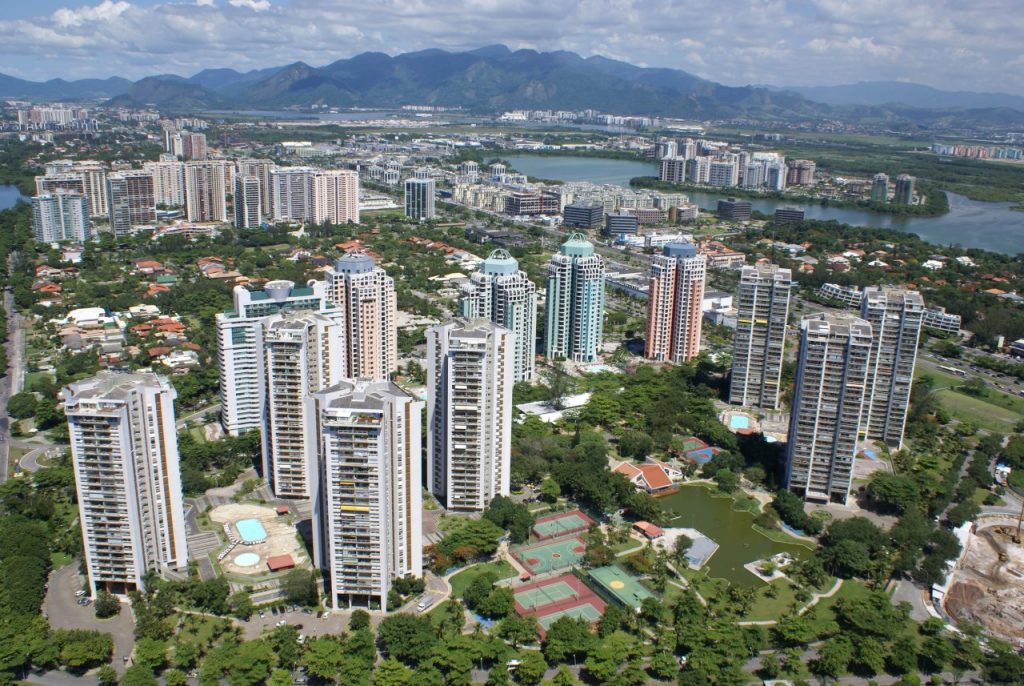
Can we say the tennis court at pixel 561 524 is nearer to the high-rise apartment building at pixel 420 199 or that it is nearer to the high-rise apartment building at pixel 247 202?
the high-rise apartment building at pixel 247 202

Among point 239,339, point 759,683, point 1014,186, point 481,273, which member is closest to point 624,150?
point 1014,186

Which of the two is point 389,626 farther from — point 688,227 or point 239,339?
point 688,227

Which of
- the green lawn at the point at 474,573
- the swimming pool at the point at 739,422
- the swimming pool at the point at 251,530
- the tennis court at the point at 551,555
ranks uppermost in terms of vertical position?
the swimming pool at the point at 739,422

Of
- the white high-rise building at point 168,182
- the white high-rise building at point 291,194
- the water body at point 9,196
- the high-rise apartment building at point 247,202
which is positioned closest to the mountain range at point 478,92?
the water body at point 9,196

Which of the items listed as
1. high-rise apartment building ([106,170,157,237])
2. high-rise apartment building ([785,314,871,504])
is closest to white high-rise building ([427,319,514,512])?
high-rise apartment building ([785,314,871,504])

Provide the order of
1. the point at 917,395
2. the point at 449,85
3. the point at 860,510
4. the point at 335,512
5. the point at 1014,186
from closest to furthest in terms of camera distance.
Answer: the point at 335,512 < the point at 860,510 < the point at 917,395 < the point at 1014,186 < the point at 449,85

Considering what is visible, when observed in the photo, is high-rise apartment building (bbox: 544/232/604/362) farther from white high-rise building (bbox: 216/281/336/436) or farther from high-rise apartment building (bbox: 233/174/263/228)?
high-rise apartment building (bbox: 233/174/263/228)
